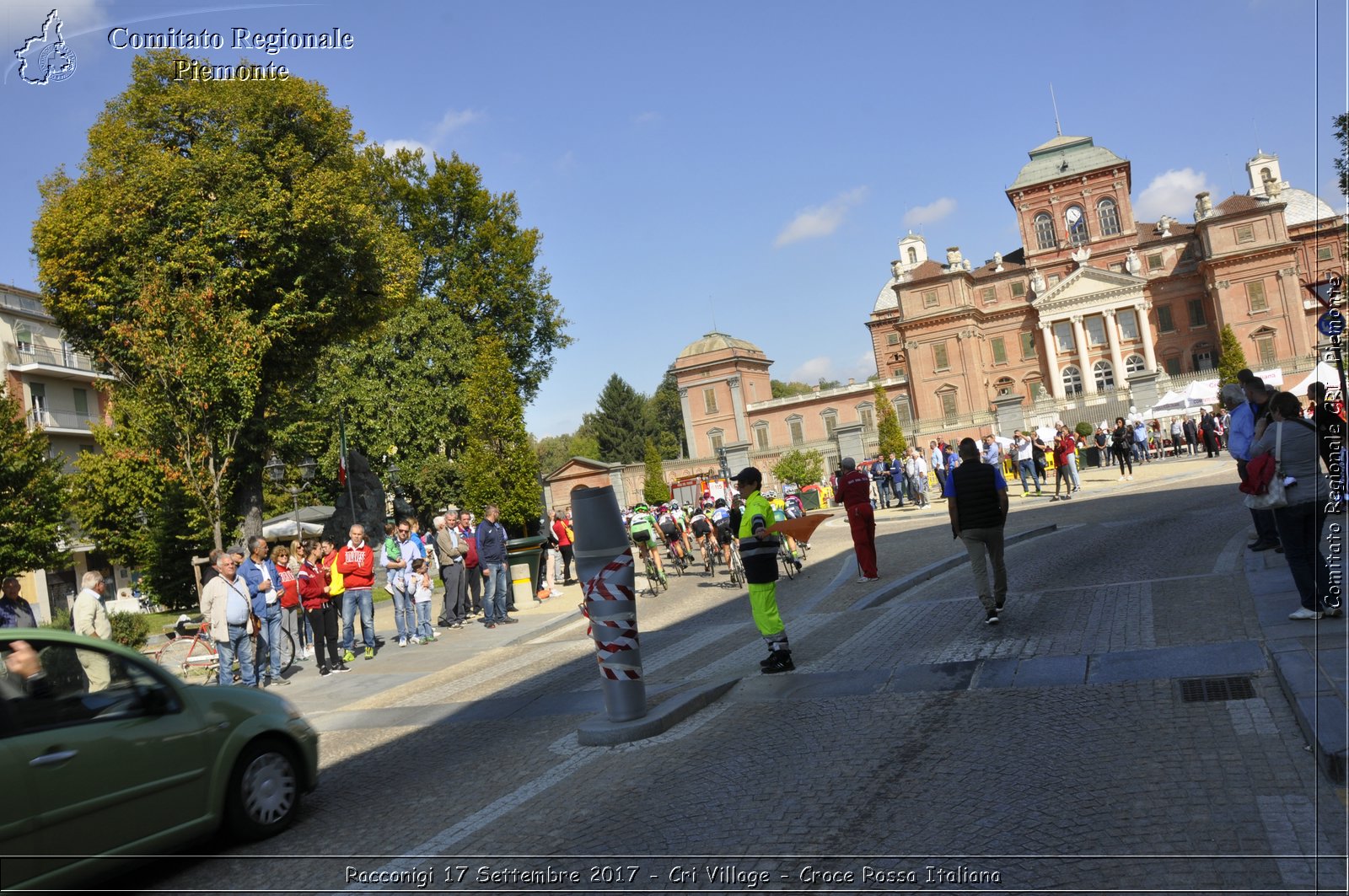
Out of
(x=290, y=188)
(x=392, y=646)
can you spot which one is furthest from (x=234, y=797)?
(x=290, y=188)

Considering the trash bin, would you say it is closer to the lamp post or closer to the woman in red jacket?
the woman in red jacket

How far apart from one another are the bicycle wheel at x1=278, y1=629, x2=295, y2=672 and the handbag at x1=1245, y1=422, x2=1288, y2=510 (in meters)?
11.9

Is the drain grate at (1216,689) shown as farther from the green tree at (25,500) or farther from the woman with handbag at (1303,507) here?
the green tree at (25,500)

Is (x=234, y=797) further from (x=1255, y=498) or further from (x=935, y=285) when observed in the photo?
(x=935, y=285)

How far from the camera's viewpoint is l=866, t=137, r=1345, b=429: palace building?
237ft

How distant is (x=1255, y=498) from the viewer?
8078 millimetres

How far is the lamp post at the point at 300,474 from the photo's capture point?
30.1 m

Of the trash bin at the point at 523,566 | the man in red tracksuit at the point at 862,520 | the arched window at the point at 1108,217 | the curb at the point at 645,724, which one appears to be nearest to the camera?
the curb at the point at 645,724

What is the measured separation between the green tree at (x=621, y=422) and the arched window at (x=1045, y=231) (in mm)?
36602

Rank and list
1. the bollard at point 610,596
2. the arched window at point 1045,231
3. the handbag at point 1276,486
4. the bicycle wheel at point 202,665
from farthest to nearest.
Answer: the arched window at point 1045,231 < the bicycle wheel at point 202,665 < the bollard at point 610,596 < the handbag at point 1276,486

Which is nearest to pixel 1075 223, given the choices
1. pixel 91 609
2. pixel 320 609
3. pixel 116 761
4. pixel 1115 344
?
pixel 1115 344

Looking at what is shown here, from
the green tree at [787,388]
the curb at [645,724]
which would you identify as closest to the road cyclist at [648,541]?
the curb at [645,724]

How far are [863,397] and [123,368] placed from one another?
67355 mm

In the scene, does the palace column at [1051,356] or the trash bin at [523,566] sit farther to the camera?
the palace column at [1051,356]
